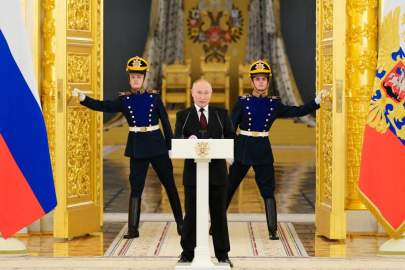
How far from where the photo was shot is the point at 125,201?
11992 millimetres

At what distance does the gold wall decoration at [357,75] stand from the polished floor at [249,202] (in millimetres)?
648

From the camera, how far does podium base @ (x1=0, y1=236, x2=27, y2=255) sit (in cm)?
802

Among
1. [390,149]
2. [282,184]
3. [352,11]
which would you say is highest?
[352,11]

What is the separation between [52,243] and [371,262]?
9.05 feet

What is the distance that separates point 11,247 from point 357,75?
3426mm

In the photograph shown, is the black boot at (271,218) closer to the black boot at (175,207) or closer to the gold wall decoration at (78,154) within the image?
the black boot at (175,207)

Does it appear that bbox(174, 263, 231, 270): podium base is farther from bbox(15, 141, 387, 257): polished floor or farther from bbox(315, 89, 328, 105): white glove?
bbox(315, 89, 328, 105): white glove

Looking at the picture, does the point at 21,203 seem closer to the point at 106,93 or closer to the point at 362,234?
the point at 362,234

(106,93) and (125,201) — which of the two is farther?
(106,93)

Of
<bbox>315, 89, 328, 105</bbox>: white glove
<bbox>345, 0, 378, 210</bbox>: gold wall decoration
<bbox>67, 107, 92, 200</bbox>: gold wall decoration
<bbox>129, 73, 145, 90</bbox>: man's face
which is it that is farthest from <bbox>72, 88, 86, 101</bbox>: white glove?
<bbox>345, 0, 378, 210</bbox>: gold wall decoration

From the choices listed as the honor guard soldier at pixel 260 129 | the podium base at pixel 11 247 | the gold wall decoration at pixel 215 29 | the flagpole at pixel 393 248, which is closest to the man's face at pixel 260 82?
the honor guard soldier at pixel 260 129

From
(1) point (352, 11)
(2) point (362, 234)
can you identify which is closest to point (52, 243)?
(2) point (362, 234)

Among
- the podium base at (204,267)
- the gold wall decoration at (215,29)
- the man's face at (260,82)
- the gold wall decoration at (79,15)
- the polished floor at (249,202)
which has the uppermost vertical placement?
the gold wall decoration at (215,29)

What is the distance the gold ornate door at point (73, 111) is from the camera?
8.72 m
